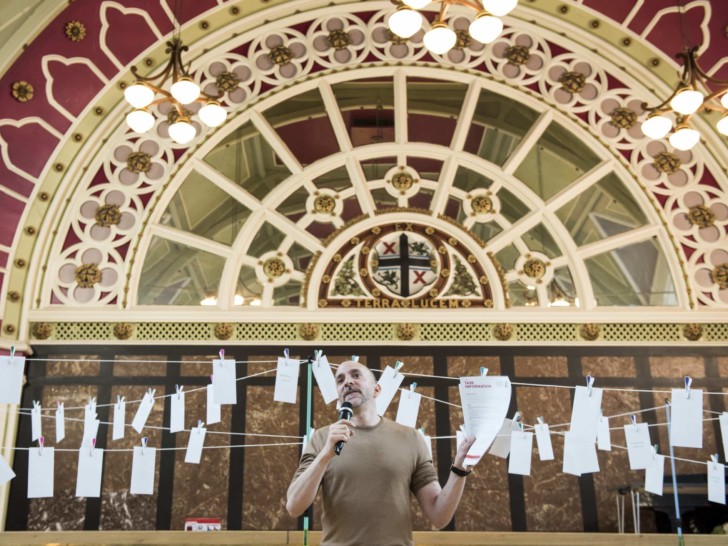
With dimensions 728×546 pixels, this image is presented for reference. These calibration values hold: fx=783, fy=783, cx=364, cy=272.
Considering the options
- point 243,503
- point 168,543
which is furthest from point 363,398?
point 243,503

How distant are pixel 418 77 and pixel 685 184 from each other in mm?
2829

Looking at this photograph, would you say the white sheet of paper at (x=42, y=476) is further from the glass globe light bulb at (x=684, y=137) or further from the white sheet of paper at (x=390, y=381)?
the glass globe light bulb at (x=684, y=137)

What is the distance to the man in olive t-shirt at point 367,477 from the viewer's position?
2.57 metres

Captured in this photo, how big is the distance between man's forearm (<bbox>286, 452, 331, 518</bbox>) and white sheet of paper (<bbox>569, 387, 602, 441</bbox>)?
3125mm

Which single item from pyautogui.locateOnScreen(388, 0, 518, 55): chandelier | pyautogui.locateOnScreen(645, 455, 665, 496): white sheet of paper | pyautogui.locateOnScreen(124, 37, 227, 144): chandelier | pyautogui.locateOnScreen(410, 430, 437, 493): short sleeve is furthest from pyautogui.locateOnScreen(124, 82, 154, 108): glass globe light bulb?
pyautogui.locateOnScreen(645, 455, 665, 496): white sheet of paper

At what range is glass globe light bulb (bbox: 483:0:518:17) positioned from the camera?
464 centimetres

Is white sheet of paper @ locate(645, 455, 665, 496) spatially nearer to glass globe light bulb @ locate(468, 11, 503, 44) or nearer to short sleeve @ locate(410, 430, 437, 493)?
glass globe light bulb @ locate(468, 11, 503, 44)

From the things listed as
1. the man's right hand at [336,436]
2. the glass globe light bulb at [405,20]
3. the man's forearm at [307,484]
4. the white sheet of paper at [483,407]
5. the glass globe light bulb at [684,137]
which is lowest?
the man's forearm at [307,484]

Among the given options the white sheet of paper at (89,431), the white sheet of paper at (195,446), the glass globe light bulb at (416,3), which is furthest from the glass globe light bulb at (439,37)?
the white sheet of paper at (89,431)

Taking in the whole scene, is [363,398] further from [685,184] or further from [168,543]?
[685,184]

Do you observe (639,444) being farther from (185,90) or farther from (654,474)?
(185,90)

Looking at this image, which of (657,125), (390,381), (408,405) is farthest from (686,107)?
(408,405)

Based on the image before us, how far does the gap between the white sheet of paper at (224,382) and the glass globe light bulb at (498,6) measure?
2.96 m

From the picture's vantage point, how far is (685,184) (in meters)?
7.66
